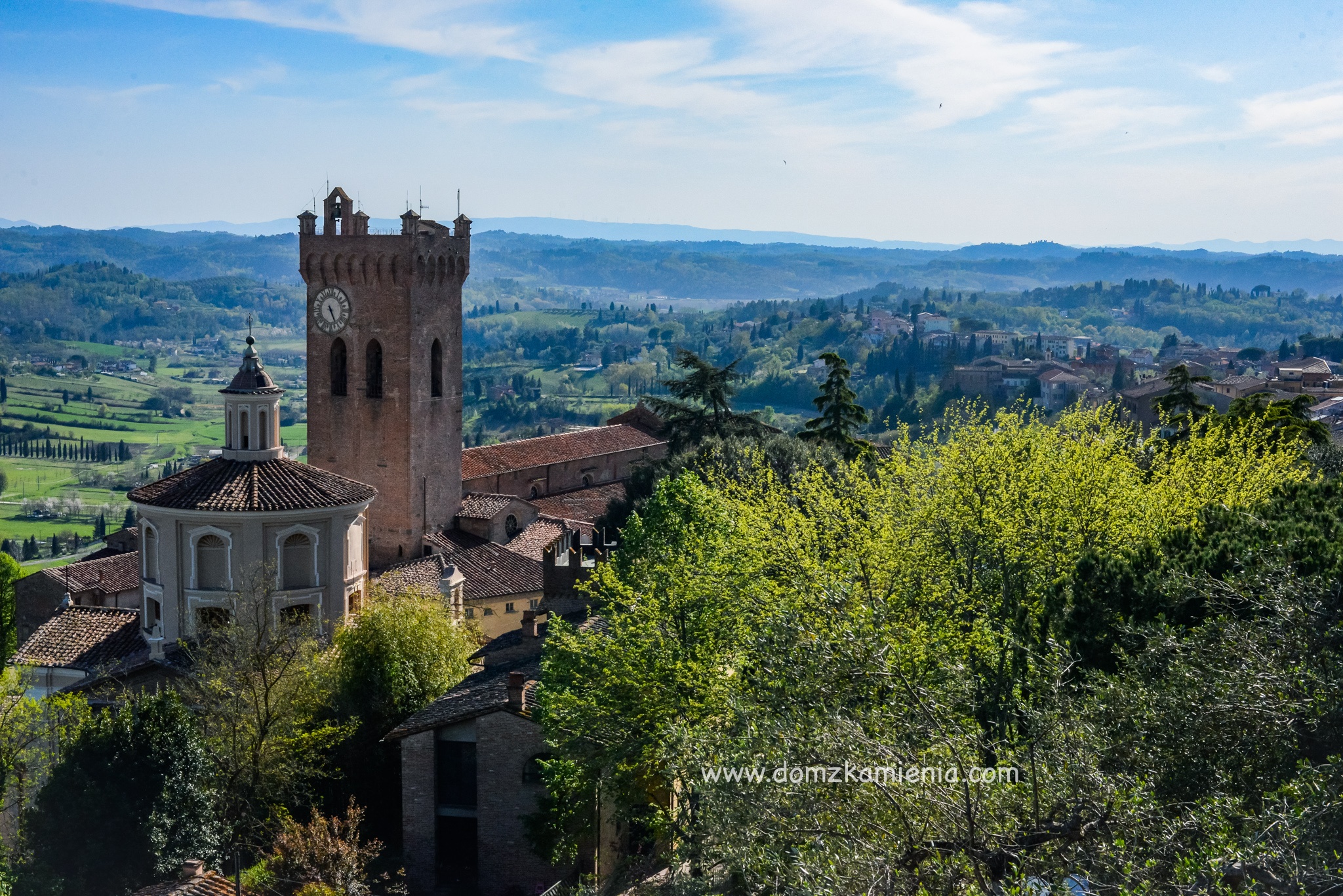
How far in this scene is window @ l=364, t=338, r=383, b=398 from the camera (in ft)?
167

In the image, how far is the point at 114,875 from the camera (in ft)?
90.0

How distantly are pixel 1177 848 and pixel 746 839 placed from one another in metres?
5.00

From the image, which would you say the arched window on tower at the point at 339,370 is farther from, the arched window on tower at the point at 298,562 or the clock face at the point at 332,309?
the arched window on tower at the point at 298,562

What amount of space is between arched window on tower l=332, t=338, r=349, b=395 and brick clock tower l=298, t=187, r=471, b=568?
1.4 inches

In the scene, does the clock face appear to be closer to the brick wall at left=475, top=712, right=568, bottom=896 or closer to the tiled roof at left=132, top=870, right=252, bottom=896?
the brick wall at left=475, top=712, right=568, bottom=896

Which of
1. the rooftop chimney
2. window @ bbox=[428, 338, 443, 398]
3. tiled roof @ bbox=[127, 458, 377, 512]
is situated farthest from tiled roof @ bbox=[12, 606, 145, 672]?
window @ bbox=[428, 338, 443, 398]

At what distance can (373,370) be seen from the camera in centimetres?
5109

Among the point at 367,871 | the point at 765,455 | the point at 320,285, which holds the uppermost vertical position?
the point at 320,285

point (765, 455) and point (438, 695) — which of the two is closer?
point (438, 695)

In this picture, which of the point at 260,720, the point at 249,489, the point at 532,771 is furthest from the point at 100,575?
the point at 532,771

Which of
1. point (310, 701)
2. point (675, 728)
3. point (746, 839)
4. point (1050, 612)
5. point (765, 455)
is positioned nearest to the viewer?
point (746, 839)

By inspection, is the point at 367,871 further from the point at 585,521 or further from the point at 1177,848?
the point at 585,521

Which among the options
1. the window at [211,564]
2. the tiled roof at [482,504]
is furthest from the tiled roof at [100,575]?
the window at [211,564]

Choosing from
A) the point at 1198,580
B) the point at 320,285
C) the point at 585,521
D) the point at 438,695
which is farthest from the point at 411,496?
the point at 1198,580
